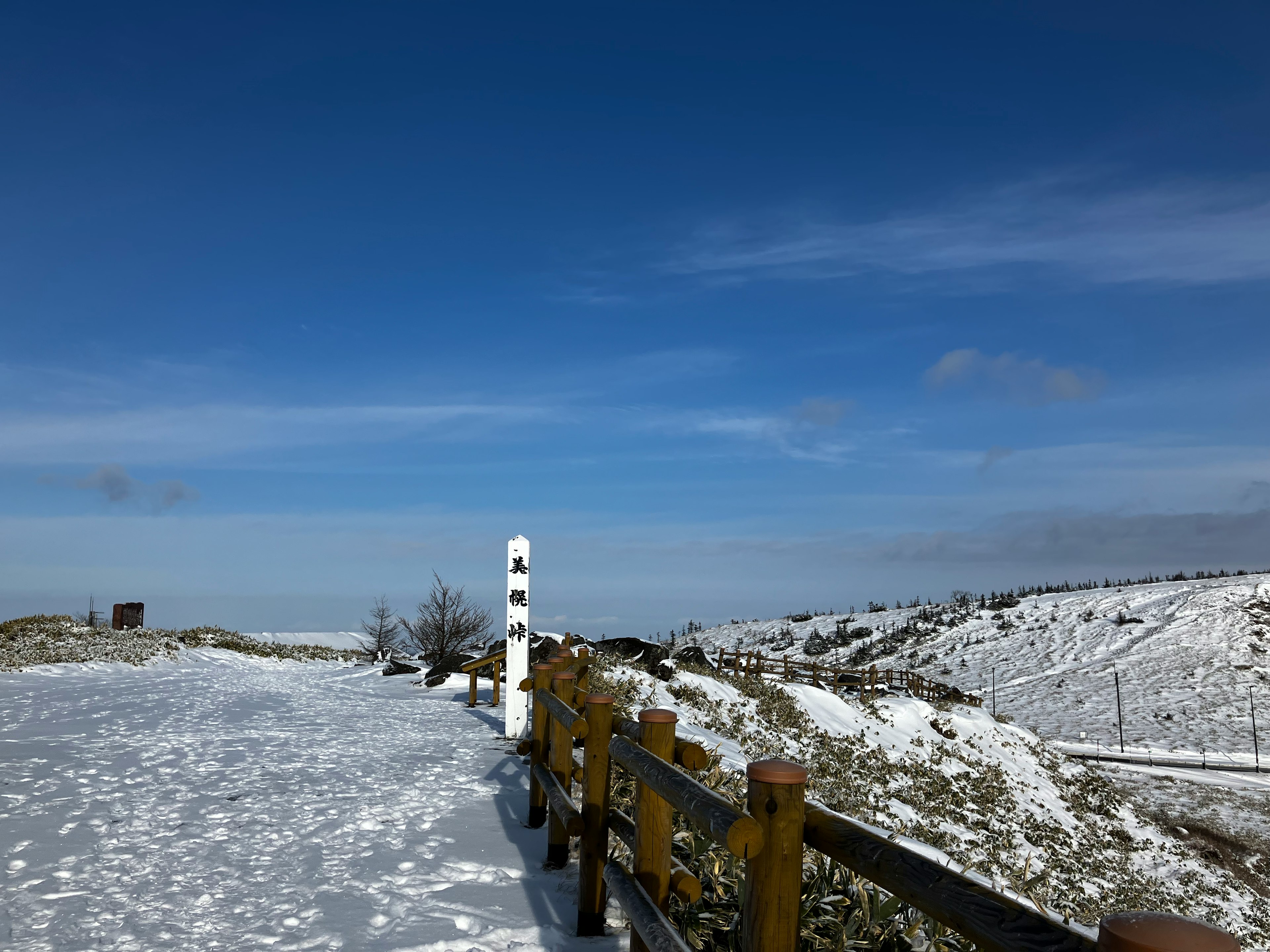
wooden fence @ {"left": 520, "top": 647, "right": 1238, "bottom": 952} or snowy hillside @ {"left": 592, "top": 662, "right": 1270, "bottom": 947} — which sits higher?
wooden fence @ {"left": 520, "top": 647, "right": 1238, "bottom": 952}

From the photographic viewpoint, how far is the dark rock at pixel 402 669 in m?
23.4

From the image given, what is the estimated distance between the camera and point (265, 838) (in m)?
7.12

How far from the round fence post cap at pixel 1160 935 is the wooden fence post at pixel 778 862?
1.35 meters

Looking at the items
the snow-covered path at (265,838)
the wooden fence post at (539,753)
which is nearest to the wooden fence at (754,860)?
the snow-covered path at (265,838)

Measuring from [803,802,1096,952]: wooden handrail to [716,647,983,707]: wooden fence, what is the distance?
26.6 metres

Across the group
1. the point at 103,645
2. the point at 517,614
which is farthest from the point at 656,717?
the point at 103,645

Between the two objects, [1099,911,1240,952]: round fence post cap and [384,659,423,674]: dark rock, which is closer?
[1099,911,1240,952]: round fence post cap

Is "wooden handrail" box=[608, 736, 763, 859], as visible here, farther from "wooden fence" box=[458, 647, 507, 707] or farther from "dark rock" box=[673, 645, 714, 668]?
"dark rock" box=[673, 645, 714, 668]

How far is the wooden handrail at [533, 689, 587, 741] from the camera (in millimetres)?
5539

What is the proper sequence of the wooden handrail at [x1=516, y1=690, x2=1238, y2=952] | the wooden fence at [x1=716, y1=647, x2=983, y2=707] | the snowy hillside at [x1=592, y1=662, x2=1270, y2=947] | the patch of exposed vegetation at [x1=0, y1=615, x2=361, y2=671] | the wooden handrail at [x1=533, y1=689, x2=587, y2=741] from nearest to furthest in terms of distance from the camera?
the wooden handrail at [x1=516, y1=690, x2=1238, y2=952], the wooden handrail at [x1=533, y1=689, x2=587, y2=741], the snowy hillside at [x1=592, y1=662, x2=1270, y2=947], the patch of exposed vegetation at [x1=0, y1=615, x2=361, y2=671], the wooden fence at [x1=716, y1=647, x2=983, y2=707]

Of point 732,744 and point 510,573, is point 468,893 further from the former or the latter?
point 732,744

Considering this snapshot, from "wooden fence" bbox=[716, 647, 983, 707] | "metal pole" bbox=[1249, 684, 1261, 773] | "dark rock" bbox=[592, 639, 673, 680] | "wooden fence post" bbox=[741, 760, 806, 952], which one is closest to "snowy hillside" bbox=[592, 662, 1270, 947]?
"dark rock" bbox=[592, 639, 673, 680]

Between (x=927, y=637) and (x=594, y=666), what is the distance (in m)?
49.6

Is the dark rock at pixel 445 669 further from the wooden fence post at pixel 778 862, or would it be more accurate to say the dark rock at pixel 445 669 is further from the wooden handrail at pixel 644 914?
the wooden fence post at pixel 778 862
